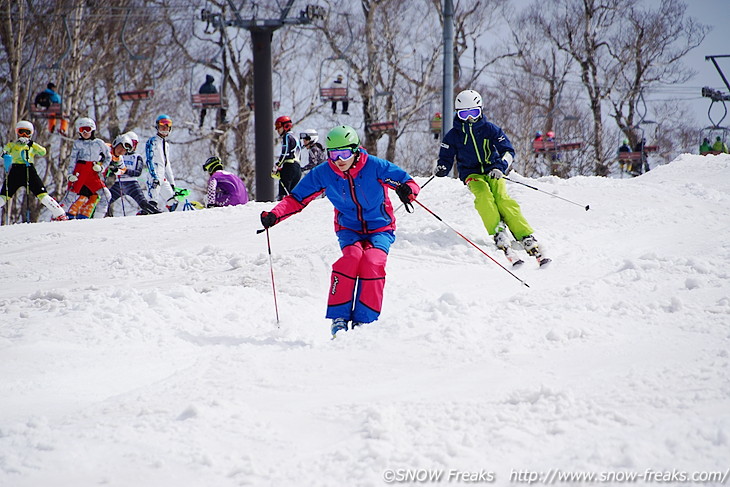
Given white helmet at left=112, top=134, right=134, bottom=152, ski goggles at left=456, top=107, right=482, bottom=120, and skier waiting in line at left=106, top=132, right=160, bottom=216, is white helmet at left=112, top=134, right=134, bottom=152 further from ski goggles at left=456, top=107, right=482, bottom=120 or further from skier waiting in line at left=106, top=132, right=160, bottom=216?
ski goggles at left=456, top=107, right=482, bottom=120

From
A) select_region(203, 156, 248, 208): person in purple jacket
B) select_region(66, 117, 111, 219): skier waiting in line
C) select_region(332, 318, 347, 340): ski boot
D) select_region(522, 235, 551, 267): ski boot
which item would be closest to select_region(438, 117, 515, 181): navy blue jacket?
select_region(522, 235, 551, 267): ski boot

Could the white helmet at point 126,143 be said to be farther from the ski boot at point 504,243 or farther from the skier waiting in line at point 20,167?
the ski boot at point 504,243

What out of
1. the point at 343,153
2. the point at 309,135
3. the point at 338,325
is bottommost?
the point at 338,325

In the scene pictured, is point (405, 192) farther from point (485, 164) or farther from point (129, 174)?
point (129, 174)

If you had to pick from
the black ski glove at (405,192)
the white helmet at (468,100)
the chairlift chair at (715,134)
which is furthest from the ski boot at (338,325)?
the chairlift chair at (715,134)

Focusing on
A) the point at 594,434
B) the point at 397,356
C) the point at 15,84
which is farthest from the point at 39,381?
the point at 15,84

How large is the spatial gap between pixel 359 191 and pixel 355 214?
0.65ft

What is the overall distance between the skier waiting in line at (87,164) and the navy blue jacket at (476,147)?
6.06 meters

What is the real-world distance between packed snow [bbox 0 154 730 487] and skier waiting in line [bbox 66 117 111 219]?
3.93 meters

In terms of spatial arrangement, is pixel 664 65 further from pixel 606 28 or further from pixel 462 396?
pixel 462 396

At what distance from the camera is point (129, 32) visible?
70.2ft

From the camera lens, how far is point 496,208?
7.54 metres

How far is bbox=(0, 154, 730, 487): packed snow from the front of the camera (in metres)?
2.67

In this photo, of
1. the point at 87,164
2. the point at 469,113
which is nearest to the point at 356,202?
the point at 469,113
